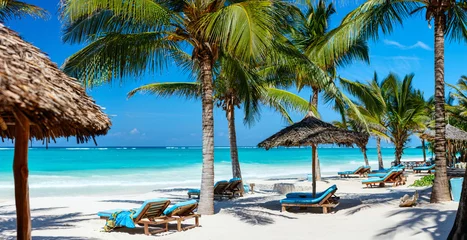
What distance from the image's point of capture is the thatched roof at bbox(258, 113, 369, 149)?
1069 centimetres

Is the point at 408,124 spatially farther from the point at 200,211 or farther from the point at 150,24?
the point at 150,24

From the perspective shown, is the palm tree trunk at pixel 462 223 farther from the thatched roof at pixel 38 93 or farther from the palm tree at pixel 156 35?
the palm tree at pixel 156 35

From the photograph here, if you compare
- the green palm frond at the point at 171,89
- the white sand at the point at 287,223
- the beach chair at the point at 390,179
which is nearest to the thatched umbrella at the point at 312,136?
the white sand at the point at 287,223

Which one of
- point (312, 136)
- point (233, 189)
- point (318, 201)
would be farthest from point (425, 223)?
point (233, 189)

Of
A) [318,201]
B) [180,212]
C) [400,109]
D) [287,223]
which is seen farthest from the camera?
[400,109]

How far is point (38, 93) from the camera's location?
3.91 metres

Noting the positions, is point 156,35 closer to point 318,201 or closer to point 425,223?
point 318,201

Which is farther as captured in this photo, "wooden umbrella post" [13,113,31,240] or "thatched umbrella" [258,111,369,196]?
"thatched umbrella" [258,111,369,196]

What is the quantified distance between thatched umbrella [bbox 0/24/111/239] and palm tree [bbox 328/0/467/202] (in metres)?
7.65

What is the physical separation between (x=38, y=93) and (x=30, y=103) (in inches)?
7.7

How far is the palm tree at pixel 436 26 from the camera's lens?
33.5 feet

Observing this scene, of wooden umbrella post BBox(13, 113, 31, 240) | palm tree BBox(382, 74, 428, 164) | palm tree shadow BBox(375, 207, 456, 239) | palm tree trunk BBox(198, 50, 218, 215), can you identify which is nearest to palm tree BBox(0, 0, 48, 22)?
palm tree trunk BBox(198, 50, 218, 215)

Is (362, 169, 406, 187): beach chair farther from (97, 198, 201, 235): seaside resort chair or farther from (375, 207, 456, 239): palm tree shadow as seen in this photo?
(97, 198, 201, 235): seaside resort chair

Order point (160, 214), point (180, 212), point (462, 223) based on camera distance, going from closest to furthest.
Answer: point (462, 223) < point (160, 214) < point (180, 212)
